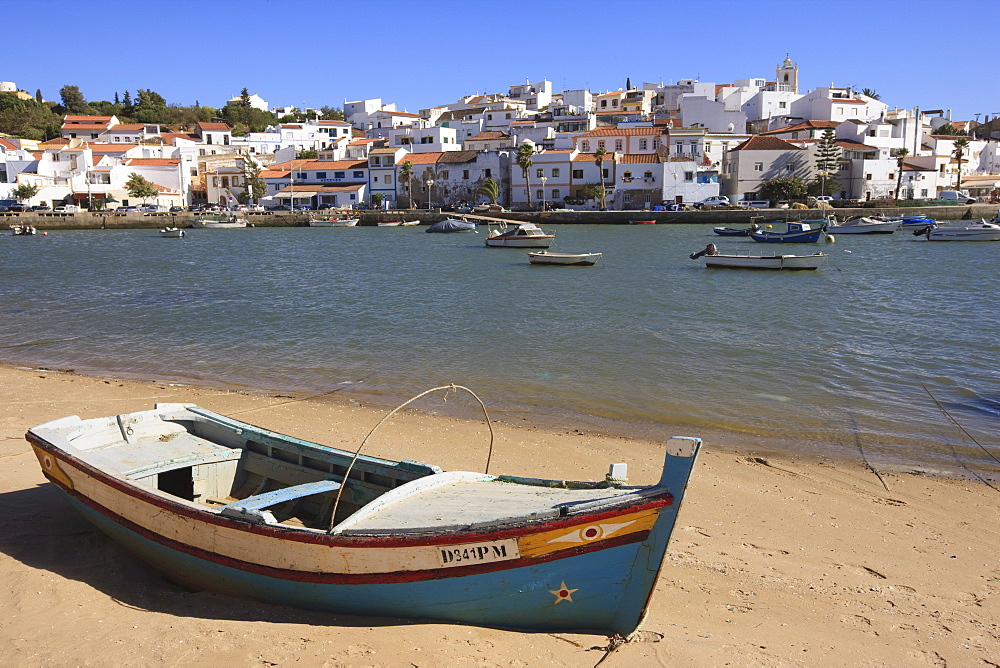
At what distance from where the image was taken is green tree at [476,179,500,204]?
7004 cm

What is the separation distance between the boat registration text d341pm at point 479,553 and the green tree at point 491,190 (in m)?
66.9

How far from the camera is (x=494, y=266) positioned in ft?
116

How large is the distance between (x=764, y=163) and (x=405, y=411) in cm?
6329

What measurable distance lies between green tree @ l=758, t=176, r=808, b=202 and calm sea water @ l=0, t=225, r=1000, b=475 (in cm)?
2962

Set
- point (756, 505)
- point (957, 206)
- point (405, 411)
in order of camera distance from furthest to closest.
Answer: point (957, 206) < point (405, 411) < point (756, 505)

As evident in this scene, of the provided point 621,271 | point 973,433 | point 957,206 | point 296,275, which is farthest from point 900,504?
point 957,206

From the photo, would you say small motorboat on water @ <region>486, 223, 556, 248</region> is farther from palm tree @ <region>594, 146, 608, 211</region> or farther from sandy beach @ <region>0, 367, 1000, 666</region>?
sandy beach @ <region>0, 367, 1000, 666</region>

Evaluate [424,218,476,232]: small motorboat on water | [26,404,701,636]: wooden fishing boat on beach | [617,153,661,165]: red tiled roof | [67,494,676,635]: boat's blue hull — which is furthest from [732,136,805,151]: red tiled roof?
[67,494,676,635]: boat's blue hull

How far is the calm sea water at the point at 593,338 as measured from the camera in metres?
11.2

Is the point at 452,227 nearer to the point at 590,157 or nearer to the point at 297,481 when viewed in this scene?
the point at 590,157

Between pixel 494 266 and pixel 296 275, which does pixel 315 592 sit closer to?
pixel 296 275

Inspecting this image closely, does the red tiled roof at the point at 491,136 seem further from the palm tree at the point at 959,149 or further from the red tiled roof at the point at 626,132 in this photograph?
the palm tree at the point at 959,149

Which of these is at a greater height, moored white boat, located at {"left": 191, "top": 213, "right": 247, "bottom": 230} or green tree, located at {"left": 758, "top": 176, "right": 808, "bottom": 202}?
green tree, located at {"left": 758, "top": 176, "right": 808, "bottom": 202}

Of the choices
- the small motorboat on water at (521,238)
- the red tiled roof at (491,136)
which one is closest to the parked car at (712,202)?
the red tiled roof at (491,136)
